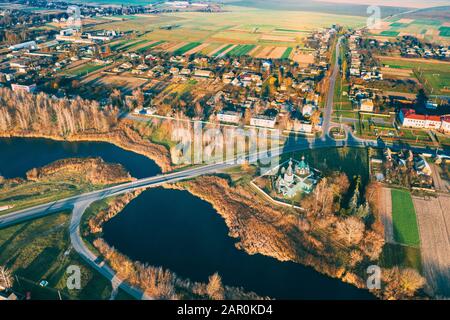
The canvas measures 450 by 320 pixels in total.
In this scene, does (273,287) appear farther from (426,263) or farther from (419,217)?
(419,217)

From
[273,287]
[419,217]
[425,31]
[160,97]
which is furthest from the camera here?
[425,31]

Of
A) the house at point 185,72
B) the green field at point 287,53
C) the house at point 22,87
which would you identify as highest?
the green field at point 287,53

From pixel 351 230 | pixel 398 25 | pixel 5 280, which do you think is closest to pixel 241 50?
pixel 351 230

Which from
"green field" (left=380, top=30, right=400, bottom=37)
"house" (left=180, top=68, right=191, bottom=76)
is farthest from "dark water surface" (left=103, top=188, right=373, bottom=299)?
"green field" (left=380, top=30, right=400, bottom=37)

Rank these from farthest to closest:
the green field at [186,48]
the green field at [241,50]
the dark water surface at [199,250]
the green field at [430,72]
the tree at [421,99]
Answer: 1. the green field at [186,48]
2. the green field at [241,50]
3. the green field at [430,72]
4. the tree at [421,99]
5. the dark water surface at [199,250]

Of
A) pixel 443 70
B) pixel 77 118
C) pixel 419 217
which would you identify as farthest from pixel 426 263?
pixel 443 70

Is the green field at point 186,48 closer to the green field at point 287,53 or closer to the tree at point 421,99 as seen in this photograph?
the green field at point 287,53

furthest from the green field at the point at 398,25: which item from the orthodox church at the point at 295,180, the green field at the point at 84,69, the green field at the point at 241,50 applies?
the orthodox church at the point at 295,180
